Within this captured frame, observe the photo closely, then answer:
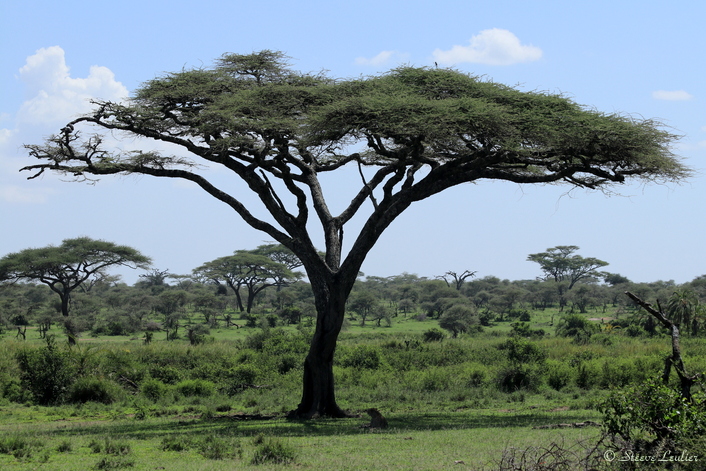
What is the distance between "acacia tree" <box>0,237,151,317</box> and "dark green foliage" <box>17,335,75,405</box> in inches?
1001

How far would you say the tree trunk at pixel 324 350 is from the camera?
562 inches

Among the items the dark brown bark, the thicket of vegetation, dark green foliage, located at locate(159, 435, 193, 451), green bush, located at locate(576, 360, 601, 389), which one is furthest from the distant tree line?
the dark brown bark

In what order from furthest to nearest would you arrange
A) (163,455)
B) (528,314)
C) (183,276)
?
(183,276)
(528,314)
(163,455)

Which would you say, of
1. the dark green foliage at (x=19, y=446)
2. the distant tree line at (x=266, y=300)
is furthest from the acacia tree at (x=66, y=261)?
the dark green foliage at (x=19, y=446)

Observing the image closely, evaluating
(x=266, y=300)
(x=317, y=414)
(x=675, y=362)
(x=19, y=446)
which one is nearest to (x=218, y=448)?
(x=19, y=446)

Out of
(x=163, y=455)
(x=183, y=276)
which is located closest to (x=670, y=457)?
(x=163, y=455)

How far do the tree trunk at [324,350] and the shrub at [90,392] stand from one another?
5.77 m

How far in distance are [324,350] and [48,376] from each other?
7643 millimetres

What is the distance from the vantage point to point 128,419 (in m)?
15.0

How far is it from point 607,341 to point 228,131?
65.3 feet

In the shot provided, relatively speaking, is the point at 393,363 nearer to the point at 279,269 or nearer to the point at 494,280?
the point at 279,269

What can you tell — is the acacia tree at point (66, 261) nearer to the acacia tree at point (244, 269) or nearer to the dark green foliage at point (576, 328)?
the acacia tree at point (244, 269)

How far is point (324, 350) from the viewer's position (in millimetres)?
14352

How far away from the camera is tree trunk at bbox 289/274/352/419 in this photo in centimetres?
1427
